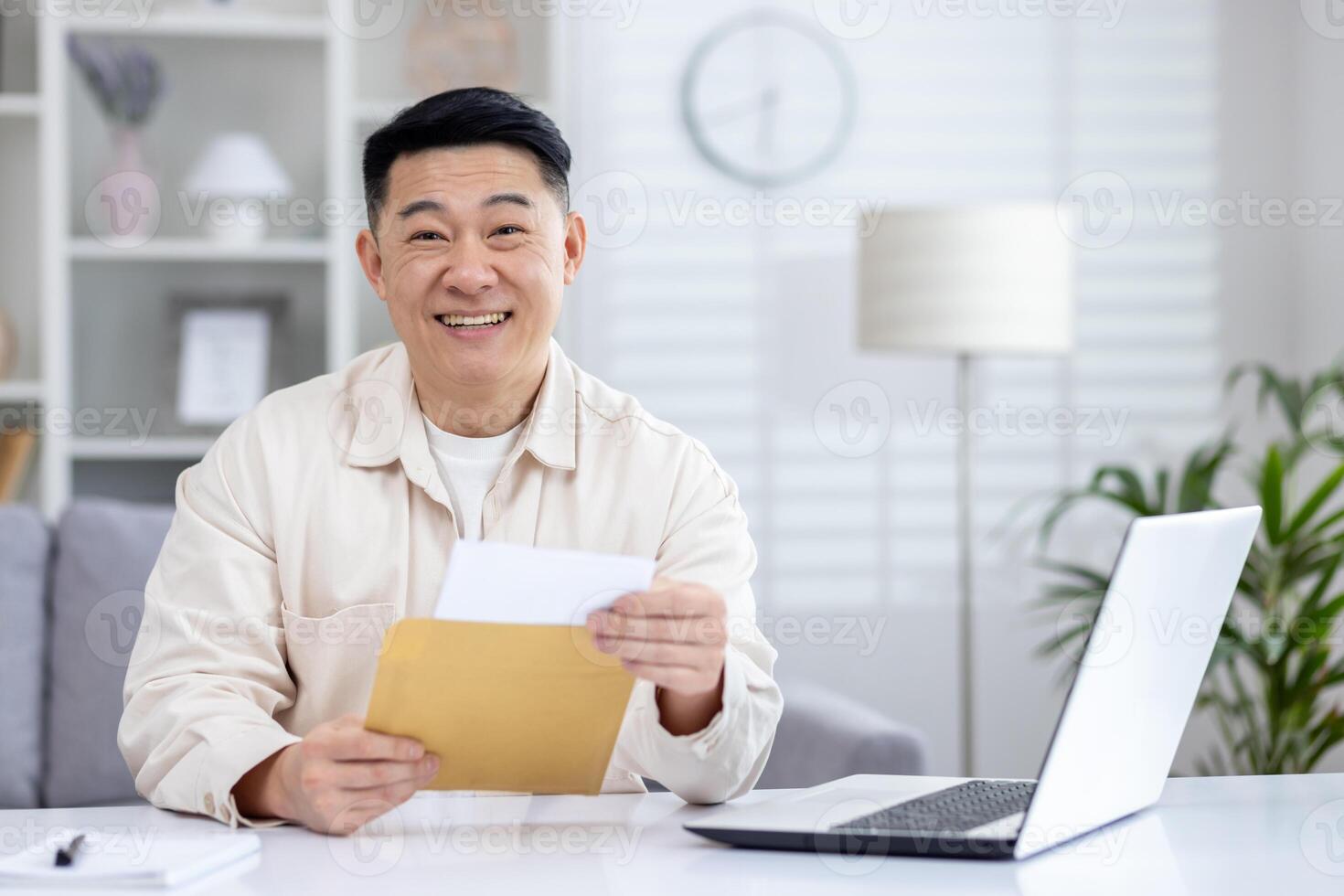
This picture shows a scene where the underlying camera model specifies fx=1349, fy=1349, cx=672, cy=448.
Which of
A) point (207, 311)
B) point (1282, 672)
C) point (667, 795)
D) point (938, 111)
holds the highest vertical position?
point (938, 111)

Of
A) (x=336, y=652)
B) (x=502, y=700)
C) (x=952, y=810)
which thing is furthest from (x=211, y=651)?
(x=952, y=810)

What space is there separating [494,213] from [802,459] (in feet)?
6.32

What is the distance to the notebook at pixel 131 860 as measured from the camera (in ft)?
3.01

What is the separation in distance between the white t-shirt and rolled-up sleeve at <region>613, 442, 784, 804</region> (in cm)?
21

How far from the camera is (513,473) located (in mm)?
1479

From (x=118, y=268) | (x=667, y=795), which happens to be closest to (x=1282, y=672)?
(x=667, y=795)

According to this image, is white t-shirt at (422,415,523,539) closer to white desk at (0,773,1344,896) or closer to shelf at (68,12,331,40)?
white desk at (0,773,1344,896)

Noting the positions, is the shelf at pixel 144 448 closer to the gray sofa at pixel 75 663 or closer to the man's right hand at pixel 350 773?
the gray sofa at pixel 75 663

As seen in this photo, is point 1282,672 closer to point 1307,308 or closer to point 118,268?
point 1307,308

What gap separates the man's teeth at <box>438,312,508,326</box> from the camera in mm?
1458

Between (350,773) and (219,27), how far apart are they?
93.9 inches

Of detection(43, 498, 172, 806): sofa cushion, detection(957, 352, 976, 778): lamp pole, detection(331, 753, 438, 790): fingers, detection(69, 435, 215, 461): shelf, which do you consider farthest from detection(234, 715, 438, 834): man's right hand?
detection(69, 435, 215, 461): shelf

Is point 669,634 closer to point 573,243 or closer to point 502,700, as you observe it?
point 502,700

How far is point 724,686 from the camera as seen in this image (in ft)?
3.85
